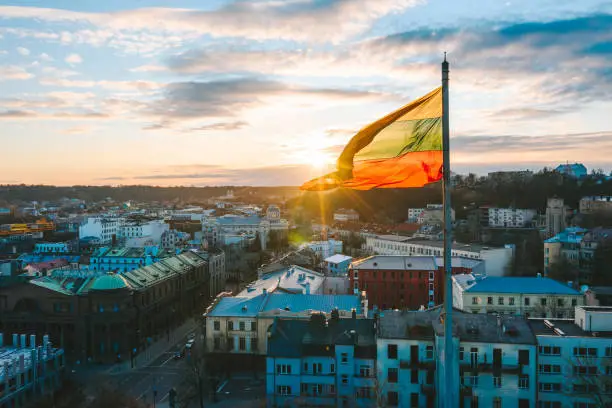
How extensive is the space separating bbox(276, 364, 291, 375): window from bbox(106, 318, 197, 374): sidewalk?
44.4ft

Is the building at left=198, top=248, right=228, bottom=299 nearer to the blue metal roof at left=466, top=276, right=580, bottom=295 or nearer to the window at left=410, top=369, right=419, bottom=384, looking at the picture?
the blue metal roof at left=466, top=276, right=580, bottom=295

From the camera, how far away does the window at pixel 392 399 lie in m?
25.5

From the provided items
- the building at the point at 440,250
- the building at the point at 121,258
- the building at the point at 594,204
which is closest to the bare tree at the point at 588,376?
the building at the point at 440,250

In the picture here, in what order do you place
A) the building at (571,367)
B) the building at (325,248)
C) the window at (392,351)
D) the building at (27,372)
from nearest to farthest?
the building at (571,367)
the window at (392,351)
the building at (27,372)
the building at (325,248)

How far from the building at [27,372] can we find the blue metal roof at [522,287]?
28896mm

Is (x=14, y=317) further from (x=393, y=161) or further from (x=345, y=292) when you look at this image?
(x=393, y=161)

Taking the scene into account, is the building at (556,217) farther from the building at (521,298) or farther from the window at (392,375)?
the window at (392,375)

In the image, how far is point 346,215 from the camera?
135 metres

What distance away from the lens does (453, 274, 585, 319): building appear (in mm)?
38750

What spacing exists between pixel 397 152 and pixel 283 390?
20.1 m

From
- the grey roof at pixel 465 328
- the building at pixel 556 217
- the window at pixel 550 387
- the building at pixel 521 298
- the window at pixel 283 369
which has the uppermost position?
the building at pixel 556 217

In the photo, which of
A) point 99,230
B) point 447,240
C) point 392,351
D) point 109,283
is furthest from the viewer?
point 99,230

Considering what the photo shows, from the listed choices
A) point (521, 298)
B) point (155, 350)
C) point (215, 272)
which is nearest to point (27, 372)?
point (155, 350)

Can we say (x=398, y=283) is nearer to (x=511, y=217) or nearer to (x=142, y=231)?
(x=511, y=217)
